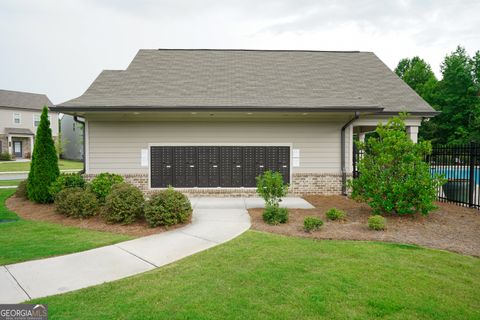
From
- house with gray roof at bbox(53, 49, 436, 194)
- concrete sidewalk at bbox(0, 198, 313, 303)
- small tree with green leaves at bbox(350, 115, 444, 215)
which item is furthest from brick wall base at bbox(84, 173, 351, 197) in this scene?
concrete sidewalk at bbox(0, 198, 313, 303)

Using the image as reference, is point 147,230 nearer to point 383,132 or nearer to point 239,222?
point 239,222

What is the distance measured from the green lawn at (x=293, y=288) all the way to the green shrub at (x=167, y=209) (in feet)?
6.15

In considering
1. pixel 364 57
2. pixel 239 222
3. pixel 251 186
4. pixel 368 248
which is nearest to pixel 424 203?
pixel 368 248

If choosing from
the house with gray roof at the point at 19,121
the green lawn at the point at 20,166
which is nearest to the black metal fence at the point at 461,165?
the green lawn at the point at 20,166

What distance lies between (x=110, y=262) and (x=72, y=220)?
3.37 metres

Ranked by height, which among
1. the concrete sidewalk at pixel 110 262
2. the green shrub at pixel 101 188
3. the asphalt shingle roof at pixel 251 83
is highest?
the asphalt shingle roof at pixel 251 83

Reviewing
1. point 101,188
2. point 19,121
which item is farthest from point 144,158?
point 19,121

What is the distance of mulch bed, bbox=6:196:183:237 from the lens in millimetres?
6650

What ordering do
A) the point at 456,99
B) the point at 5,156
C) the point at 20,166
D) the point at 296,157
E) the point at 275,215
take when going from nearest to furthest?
the point at 275,215 → the point at 296,157 → the point at 20,166 → the point at 5,156 → the point at 456,99

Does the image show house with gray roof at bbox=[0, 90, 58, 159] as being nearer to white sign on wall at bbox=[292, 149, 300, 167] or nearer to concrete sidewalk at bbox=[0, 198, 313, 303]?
white sign on wall at bbox=[292, 149, 300, 167]

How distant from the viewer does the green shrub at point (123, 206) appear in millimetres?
7074

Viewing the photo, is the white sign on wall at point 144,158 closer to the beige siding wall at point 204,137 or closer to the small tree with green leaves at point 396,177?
the beige siding wall at point 204,137

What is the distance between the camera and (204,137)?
11.2m

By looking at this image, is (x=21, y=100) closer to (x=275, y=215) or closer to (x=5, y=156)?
(x=5, y=156)
